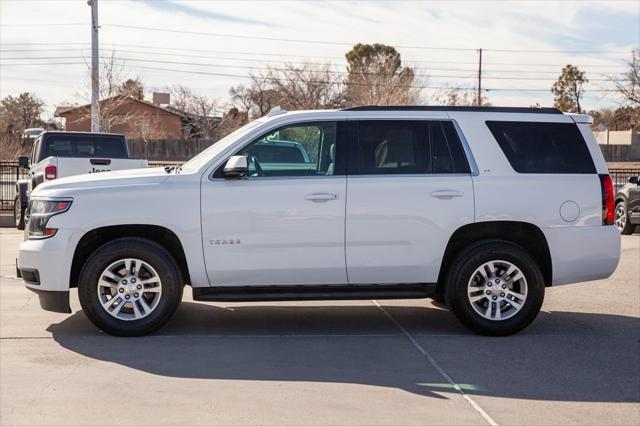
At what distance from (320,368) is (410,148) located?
2.37 m

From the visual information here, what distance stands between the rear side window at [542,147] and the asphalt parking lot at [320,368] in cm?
158

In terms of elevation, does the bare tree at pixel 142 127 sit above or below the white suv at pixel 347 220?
above

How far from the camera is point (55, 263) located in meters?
7.48

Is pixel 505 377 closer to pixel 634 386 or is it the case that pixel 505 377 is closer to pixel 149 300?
pixel 634 386

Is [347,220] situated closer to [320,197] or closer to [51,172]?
[320,197]

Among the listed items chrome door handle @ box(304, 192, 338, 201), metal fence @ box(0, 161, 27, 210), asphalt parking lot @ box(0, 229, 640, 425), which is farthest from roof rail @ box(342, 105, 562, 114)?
metal fence @ box(0, 161, 27, 210)

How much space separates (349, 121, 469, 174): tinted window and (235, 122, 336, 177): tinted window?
0.29 m

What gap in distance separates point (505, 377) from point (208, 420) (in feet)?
7.74

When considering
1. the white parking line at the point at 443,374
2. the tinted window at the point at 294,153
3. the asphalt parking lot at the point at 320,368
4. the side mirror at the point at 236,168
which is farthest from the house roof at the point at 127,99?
the white parking line at the point at 443,374

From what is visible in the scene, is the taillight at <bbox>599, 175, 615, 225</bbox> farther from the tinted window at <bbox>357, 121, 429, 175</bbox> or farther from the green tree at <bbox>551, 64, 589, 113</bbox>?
the green tree at <bbox>551, 64, 589, 113</bbox>

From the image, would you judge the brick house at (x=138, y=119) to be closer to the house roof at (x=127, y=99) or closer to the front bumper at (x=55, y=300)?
the house roof at (x=127, y=99)

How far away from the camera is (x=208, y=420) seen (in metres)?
5.32

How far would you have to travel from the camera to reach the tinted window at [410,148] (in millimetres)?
7789

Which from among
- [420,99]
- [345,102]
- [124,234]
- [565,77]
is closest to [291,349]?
[124,234]
